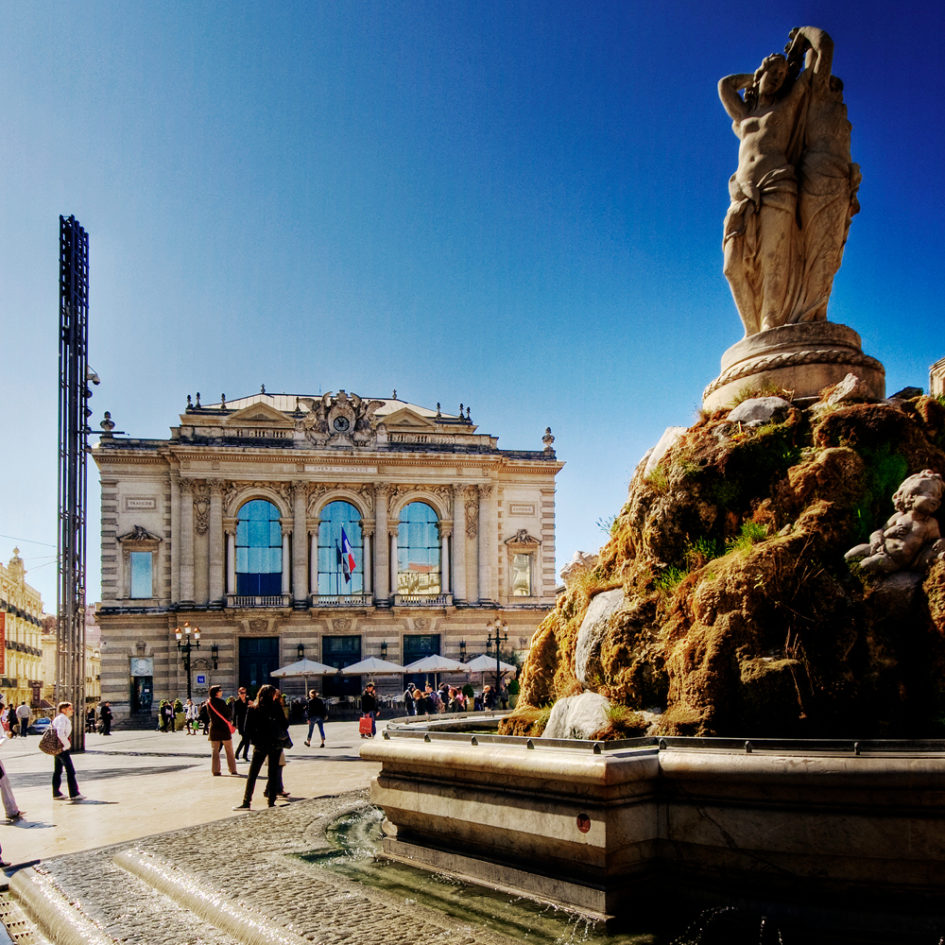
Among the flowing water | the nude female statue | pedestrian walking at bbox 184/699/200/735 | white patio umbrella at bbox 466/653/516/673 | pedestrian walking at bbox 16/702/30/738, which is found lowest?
pedestrian walking at bbox 16/702/30/738

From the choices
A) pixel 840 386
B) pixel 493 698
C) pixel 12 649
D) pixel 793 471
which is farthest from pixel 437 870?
pixel 12 649

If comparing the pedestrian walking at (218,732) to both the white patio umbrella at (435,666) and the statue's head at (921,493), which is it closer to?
the statue's head at (921,493)

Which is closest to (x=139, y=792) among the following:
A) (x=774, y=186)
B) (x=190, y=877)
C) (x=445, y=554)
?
(x=190, y=877)

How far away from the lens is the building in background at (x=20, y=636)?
232 feet

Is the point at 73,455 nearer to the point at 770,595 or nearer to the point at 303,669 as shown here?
the point at 303,669

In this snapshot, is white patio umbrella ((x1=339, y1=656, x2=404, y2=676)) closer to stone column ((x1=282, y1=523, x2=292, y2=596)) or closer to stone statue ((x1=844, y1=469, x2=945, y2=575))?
stone column ((x1=282, y1=523, x2=292, y2=596))

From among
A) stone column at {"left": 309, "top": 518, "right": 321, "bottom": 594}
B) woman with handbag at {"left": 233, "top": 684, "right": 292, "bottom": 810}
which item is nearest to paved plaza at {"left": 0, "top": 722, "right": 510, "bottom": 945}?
woman with handbag at {"left": 233, "top": 684, "right": 292, "bottom": 810}

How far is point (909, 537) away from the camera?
6047mm

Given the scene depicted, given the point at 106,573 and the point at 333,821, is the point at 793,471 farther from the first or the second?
the point at 106,573

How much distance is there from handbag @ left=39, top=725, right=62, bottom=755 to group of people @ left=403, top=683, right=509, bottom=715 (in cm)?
1575

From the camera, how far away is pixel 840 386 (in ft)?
25.4

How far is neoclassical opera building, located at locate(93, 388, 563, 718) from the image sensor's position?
4144 centimetres

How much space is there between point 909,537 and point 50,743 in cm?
1063

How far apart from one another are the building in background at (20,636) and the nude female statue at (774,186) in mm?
67369
